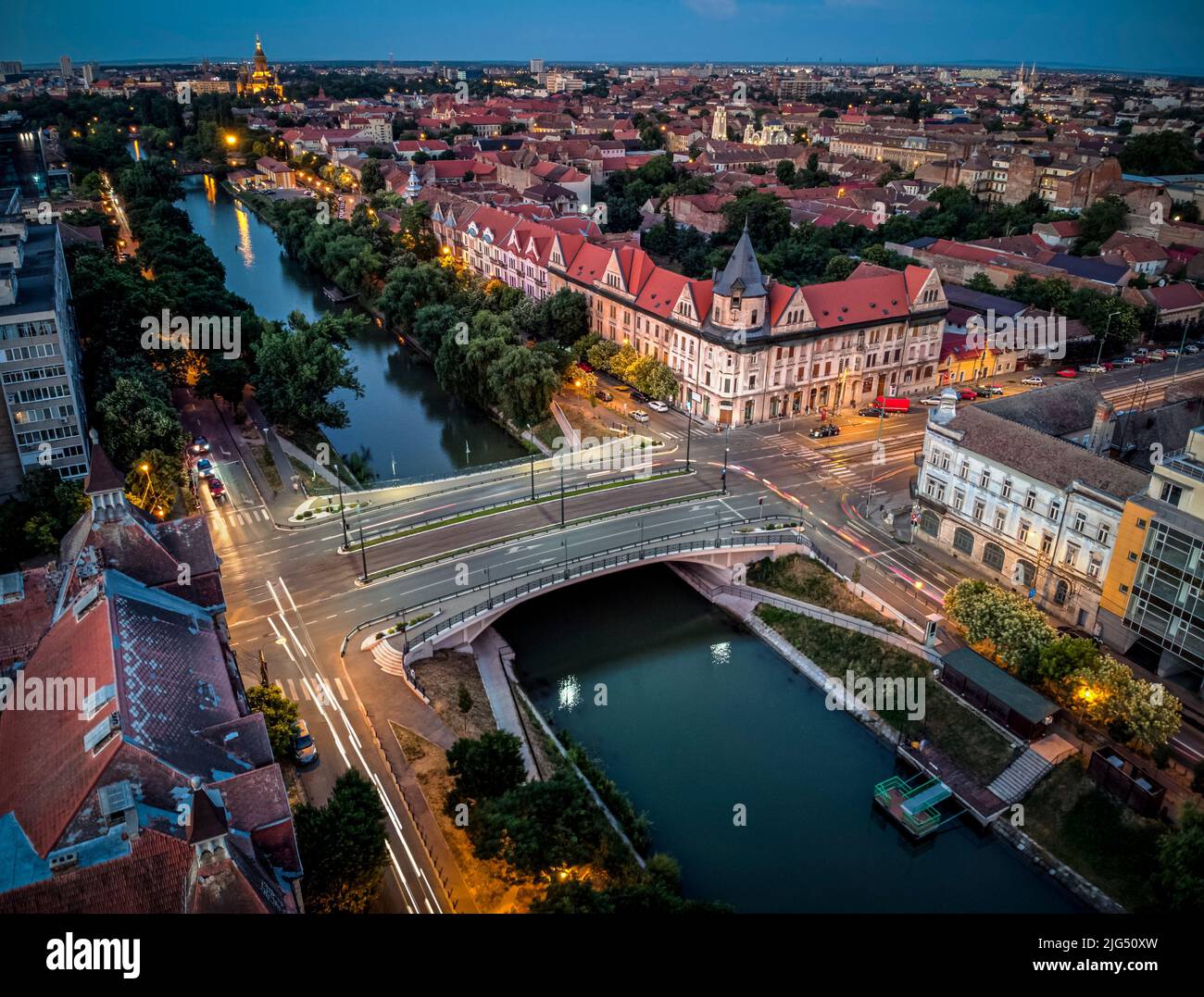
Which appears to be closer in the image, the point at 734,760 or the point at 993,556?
the point at 734,760

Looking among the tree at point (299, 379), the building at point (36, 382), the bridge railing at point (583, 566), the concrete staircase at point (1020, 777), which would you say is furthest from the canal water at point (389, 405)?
the concrete staircase at point (1020, 777)

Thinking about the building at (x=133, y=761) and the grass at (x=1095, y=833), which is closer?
the building at (x=133, y=761)

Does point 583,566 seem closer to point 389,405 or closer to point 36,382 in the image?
point 36,382

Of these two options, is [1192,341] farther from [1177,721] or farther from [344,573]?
[344,573]

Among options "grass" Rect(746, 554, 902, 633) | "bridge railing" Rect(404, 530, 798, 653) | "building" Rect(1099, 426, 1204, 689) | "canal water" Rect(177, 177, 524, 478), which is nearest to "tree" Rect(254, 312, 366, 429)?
"canal water" Rect(177, 177, 524, 478)

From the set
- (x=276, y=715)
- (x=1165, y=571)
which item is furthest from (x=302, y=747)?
(x=1165, y=571)

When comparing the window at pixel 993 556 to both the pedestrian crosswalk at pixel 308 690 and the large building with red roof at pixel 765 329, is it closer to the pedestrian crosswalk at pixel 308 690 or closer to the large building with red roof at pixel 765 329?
the large building with red roof at pixel 765 329
